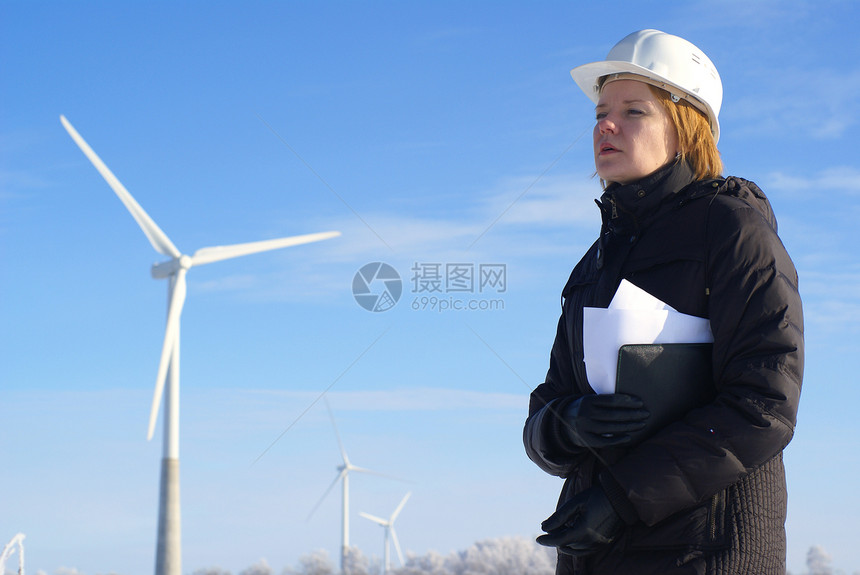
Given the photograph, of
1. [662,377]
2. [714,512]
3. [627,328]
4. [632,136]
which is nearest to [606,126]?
[632,136]

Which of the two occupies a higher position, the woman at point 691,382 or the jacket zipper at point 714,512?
the woman at point 691,382

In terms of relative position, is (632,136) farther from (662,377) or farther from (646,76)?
(662,377)

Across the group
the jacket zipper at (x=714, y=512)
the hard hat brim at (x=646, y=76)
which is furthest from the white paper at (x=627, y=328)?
the hard hat brim at (x=646, y=76)

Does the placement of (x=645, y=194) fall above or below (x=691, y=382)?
above

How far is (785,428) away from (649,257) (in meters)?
0.92

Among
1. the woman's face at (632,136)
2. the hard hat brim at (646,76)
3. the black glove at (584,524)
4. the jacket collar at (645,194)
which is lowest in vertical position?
the black glove at (584,524)

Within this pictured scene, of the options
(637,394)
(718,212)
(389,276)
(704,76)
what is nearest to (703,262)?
(718,212)

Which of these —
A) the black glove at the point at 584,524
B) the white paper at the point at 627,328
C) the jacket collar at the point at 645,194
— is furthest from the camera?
the jacket collar at the point at 645,194

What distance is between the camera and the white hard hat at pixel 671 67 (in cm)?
438

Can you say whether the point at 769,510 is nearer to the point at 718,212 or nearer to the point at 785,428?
the point at 785,428

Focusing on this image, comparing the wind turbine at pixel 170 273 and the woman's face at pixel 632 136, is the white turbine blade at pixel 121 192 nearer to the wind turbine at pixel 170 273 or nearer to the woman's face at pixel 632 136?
the wind turbine at pixel 170 273

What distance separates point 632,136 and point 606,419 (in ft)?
4.35

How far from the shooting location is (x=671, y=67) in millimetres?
4387

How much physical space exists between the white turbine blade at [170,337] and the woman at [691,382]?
28092 millimetres
